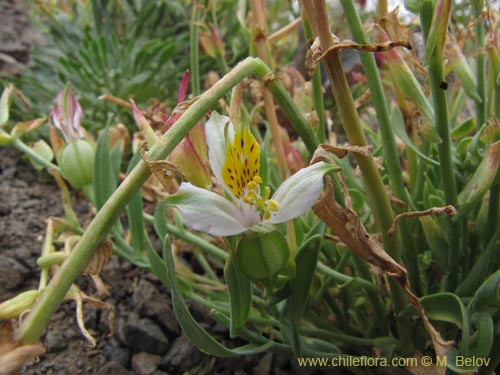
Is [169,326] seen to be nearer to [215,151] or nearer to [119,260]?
[119,260]

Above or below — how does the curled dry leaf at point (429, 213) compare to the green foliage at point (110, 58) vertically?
below

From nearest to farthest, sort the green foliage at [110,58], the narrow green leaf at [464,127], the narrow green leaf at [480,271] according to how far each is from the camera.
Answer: the narrow green leaf at [480,271] < the narrow green leaf at [464,127] < the green foliage at [110,58]

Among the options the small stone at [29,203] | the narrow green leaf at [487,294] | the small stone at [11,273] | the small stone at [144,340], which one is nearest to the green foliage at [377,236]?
the narrow green leaf at [487,294]

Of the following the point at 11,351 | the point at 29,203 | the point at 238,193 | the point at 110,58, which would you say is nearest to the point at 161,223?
the point at 238,193

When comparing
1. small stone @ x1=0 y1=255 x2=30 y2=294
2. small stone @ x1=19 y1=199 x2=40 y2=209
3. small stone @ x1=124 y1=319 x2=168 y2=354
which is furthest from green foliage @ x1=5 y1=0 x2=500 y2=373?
small stone @ x1=19 y1=199 x2=40 y2=209

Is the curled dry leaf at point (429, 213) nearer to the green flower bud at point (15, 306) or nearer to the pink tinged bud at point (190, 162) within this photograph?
the pink tinged bud at point (190, 162)

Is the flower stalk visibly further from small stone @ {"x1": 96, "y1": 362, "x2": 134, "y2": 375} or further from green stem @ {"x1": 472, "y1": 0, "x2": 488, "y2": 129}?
small stone @ {"x1": 96, "y1": 362, "x2": 134, "y2": 375}
